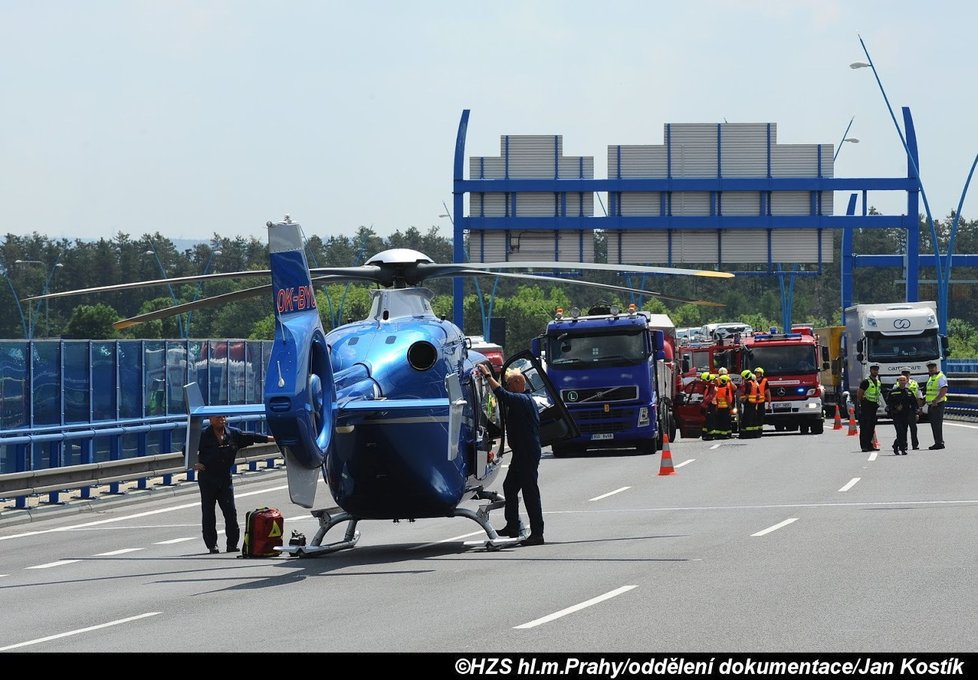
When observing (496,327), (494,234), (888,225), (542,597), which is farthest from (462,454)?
(888,225)

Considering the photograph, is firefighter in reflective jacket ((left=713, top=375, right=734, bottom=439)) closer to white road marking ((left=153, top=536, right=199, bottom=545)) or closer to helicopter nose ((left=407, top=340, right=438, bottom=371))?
white road marking ((left=153, top=536, right=199, bottom=545))

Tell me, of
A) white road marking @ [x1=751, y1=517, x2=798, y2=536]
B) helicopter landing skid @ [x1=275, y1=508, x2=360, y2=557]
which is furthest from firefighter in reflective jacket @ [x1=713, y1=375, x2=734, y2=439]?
helicopter landing skid @ [x1=275, y1=508, x2=360, y2=557]

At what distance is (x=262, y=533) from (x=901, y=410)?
18740 mm

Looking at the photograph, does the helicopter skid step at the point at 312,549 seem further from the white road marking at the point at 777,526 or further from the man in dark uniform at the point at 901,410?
the man in dark uniform at the point at 901,410

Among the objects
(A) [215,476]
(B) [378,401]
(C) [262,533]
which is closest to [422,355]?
(B) [378,401]

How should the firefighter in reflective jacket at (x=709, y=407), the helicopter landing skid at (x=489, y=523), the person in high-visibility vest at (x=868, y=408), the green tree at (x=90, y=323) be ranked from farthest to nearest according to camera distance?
the green tree at (x=90, y=323), the firefighter in reflective jacket at (x=709, y=407), the person in high-visibility vest at (x=868, y=408), the helicopter landing skid at (x=489, y=523)

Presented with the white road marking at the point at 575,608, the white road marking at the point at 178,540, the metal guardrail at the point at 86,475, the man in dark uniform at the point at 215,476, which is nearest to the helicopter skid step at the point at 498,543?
the man in dark uniform at the point at 215,476

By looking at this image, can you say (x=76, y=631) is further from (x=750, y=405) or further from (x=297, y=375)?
(x=750, y=405)

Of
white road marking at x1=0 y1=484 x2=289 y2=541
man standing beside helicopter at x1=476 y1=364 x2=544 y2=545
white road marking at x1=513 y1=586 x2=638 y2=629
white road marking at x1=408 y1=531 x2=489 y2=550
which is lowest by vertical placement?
white road marking at x1=0 y1=484 x2=289 y2=541

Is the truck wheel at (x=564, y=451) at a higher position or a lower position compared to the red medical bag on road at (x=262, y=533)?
lower

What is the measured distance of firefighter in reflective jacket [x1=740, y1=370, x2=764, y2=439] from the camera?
4169 centimetres

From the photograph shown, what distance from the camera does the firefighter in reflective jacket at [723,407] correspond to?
41588mm

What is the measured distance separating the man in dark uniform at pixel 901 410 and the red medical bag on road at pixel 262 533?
18220mm

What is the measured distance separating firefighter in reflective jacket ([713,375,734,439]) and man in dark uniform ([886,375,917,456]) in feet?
27.8
